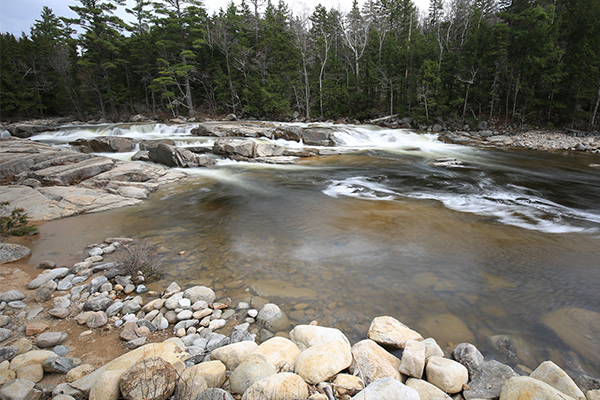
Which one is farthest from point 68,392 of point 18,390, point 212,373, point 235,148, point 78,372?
point 235,148

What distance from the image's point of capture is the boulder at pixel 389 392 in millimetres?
1868

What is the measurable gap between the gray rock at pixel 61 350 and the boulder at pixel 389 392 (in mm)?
2694

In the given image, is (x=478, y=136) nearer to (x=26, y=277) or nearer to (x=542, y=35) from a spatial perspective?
(x=542, y=35)

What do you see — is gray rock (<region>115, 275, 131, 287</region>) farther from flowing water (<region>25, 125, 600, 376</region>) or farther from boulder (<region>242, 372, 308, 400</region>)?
boulder (<region>242, 372, 308, 400</region>)

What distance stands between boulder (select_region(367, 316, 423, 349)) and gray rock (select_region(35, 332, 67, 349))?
312 cm

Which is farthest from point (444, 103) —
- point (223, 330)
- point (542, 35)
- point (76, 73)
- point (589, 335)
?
point (76, 73)

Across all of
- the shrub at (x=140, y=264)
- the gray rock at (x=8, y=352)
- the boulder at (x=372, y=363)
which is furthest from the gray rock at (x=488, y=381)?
the shrub at (x=140, y=264)

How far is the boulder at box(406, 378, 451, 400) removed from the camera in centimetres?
Answer: 213

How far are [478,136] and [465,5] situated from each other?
1767cm

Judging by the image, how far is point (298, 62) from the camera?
30.7m

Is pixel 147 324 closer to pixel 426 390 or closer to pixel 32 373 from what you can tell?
pixel 32 373

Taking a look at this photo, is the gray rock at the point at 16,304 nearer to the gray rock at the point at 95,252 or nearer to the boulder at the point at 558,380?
the gray rock at the point at 95,252

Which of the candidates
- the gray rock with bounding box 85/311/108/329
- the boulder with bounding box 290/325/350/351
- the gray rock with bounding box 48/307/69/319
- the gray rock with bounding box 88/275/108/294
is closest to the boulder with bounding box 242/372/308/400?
the boulder with bounding box 290/325/350/351

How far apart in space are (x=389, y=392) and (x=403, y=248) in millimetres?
3607
